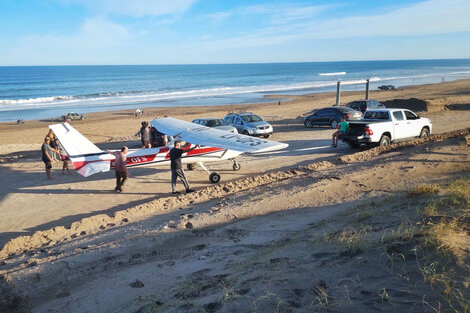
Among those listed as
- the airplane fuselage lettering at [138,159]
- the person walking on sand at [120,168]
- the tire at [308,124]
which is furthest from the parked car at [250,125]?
the person walking on sand at [120,168]

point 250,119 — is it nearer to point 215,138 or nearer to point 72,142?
point 215,138

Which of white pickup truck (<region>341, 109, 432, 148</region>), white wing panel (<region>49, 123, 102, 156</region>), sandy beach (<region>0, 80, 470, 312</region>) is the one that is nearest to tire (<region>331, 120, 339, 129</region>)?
white pickup truck (<region>341, 109, 432, 148</region>)

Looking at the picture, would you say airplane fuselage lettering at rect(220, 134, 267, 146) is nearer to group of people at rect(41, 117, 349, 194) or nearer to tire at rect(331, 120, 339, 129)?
group of people at rect(41, 117, 349, 194)

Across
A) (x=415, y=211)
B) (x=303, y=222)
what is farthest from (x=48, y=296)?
(x=415, y=211)

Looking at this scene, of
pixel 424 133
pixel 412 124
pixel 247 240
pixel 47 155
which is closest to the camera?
pixel 247 240

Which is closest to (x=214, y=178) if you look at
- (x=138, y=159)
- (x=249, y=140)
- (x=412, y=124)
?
(x=249, y=140)

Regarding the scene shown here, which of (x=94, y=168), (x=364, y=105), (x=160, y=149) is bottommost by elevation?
(x=94, y=168)

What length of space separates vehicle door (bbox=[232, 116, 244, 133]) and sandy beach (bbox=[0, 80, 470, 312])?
7.19 m

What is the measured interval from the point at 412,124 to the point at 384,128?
6.73 feet

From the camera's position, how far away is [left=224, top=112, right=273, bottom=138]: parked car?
21.7m

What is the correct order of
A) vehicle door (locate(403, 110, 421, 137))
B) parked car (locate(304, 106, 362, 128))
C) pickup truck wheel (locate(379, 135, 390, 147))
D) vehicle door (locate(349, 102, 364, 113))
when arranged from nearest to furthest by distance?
pickup truck wheel (locate(379, 135, 390, 147))
vehicle door (locate(403, 110, 421, 137))
parked car (locate(304, 106, 362, 128))
vehicle door (locate(349, 102, 364, 113))

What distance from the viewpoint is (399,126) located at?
1758 cm

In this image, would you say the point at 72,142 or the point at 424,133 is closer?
the point at 72,142

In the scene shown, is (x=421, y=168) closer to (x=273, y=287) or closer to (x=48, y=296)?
(x=273, y=287)
